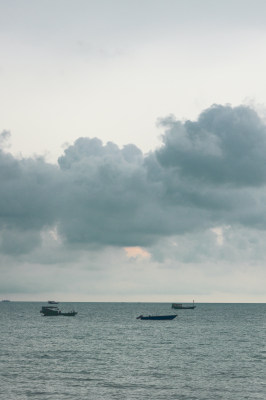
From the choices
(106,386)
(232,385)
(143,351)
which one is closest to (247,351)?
(143,351)

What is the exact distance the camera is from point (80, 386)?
64000 millimetres

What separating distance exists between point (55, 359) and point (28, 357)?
5670 mm

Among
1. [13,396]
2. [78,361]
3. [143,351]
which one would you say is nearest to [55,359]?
[78,361]

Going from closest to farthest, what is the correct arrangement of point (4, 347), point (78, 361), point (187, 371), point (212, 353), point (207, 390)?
point (207, 390)
point (187, 371)
point (78, 361)
point (212, 353)
point (4, 347)

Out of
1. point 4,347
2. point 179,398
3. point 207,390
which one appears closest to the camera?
point 179,398

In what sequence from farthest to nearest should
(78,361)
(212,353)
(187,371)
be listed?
(212,353)
(78,361)
(187,371)

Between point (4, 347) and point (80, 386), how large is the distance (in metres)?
48.1

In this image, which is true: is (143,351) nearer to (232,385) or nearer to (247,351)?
(247,351)

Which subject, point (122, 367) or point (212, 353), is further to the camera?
point (212, 353)

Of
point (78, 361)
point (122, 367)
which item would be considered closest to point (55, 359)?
point (78, 361)

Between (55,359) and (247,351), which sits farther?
(247,351)

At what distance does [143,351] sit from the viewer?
101 metres

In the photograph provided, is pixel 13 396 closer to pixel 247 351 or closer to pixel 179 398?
pixel 179 398

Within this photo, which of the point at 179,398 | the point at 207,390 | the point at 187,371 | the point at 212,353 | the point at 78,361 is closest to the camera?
the point at 179,398
